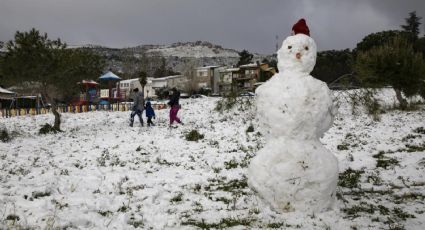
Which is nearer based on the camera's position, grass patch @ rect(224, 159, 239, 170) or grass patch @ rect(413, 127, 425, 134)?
grass patch @ rect(224, 159, 239, 170)

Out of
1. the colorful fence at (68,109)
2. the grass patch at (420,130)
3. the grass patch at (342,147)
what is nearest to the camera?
the grass patch at (342,147)

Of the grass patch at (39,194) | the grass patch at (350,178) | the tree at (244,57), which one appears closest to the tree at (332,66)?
the tree at (244,57)

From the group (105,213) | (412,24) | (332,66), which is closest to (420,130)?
(105,213)

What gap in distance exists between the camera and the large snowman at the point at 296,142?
17.7ft

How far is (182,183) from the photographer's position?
7883 millimetres

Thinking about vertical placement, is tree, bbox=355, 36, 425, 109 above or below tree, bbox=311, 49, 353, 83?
below

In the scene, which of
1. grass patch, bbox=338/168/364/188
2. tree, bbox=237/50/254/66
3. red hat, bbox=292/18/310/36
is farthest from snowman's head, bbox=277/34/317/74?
tree, bbox=237/50/254/66

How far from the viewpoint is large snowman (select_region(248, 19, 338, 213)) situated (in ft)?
17.7

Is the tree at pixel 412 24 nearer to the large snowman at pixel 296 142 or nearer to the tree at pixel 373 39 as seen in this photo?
the tree at pixel 373 39

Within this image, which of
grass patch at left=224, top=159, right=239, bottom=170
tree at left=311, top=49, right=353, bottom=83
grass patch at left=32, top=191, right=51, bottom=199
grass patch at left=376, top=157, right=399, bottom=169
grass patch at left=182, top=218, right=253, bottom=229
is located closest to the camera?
grass patch at left=182, top=218, right=253, bottom=229

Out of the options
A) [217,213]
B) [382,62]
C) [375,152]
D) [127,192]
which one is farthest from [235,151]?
[382,62]

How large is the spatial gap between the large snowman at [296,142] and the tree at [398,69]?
60.8 ft

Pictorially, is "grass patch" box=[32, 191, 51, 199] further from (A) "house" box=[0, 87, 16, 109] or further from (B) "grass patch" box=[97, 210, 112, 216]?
(A) "house" box=[0, 87, 16, 109]

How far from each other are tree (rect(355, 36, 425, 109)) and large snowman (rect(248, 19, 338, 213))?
1852 cm
